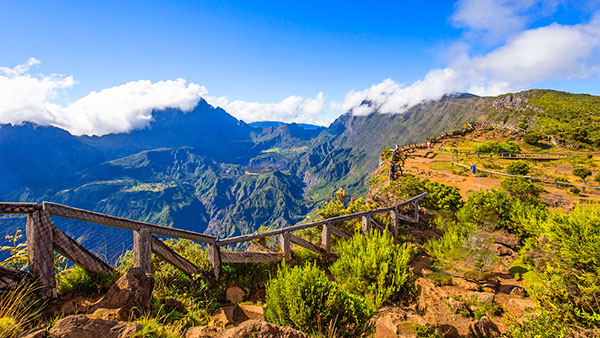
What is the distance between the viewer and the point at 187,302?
496 centimetres

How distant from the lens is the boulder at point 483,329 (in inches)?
193

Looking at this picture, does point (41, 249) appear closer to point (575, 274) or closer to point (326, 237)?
point (326, 237)

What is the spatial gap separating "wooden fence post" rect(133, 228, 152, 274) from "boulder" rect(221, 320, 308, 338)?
2370 mm

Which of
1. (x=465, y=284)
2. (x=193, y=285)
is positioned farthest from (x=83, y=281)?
(x=465, y=284)

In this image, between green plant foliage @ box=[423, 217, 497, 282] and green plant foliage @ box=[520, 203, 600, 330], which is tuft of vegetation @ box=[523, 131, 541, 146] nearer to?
green plant foliage @ box=[423, 217, 497, 282]

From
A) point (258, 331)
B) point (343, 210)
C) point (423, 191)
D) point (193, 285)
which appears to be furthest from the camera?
point (423, 191)

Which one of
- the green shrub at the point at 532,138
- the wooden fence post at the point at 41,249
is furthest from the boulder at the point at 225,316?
the green shrub at the point at 532,138

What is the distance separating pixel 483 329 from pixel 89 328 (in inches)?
248

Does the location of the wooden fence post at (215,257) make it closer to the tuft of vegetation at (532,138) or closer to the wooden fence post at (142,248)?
the wooden fence post at (142,248)

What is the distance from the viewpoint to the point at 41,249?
3539 mm

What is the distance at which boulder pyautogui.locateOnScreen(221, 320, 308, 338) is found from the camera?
2.97m

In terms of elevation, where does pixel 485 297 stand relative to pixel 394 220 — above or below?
below

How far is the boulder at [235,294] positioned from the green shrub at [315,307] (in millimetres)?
1973

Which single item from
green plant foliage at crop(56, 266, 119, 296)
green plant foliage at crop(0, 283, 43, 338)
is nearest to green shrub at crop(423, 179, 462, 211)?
green plant foliage at crop(56, 266, 119, 296)
